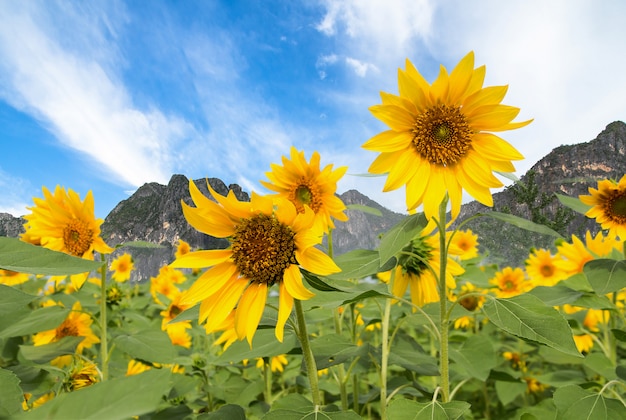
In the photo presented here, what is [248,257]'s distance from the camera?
0.96m

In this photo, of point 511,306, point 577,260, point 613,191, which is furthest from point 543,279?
point 511,306

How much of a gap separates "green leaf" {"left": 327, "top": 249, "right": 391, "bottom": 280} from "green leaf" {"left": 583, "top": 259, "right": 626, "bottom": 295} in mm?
766

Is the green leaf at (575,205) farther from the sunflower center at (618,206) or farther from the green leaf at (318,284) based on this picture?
the green leaf at (318,284)

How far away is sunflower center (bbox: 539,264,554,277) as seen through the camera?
3.34 m

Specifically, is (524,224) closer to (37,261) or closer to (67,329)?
(37,261)

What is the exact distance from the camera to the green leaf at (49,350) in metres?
1.59

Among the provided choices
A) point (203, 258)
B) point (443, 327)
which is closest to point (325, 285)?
point (203, 258)

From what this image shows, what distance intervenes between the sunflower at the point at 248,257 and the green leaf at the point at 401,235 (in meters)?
0.21

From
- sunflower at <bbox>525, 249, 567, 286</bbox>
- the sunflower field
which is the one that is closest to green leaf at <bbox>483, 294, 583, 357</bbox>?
the sunflower field

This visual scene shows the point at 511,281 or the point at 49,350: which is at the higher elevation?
the point at 511,281

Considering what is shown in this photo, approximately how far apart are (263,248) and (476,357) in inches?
49.4

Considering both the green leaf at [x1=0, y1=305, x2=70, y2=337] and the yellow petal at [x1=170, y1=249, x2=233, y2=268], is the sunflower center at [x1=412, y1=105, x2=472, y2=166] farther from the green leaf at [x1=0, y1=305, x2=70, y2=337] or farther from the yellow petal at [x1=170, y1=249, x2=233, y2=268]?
the green leaf at [x1=0, y1=305, x2=70, y2=337]

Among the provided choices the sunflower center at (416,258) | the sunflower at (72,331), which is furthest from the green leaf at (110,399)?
the sunflower at (72,331)

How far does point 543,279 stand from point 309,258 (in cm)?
308
